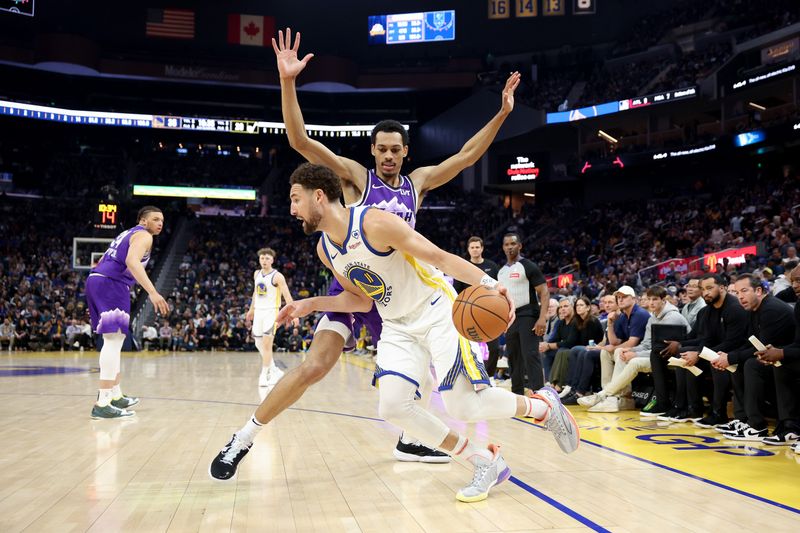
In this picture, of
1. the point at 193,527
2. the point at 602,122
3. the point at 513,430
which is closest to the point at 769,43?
the point at 602,122

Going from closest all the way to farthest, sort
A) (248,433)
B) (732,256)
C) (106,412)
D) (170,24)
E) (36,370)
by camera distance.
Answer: (248,433) < (106,412) < (36,370) < (732,256) < (170,24)

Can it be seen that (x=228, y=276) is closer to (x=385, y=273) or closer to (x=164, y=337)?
(x=164, y=337)

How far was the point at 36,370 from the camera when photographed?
13430 mm

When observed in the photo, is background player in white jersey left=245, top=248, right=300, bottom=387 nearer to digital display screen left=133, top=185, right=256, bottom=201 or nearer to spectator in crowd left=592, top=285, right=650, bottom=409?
spectator in crowd left=592, top=285, right=650, bottom=409

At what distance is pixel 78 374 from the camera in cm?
1252

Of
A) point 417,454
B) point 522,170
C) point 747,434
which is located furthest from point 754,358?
point 522,170

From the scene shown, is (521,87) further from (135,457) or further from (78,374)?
(135,457)

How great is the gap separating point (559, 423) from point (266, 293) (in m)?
7.43

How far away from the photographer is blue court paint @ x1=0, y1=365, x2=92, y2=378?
1245 centimetres

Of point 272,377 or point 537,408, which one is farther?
point 272,377

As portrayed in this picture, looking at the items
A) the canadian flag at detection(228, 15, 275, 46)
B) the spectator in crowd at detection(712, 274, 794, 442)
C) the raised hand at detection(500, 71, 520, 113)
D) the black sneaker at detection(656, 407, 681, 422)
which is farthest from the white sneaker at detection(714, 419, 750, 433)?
the canadian flag at detection(228, 15, 275, 46)

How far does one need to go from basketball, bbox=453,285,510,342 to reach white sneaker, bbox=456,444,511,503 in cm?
89

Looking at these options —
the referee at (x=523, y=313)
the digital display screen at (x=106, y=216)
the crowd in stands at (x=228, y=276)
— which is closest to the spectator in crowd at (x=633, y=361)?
the referee at (x=523, y=313)

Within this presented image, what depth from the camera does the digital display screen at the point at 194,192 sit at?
32.3 metres
